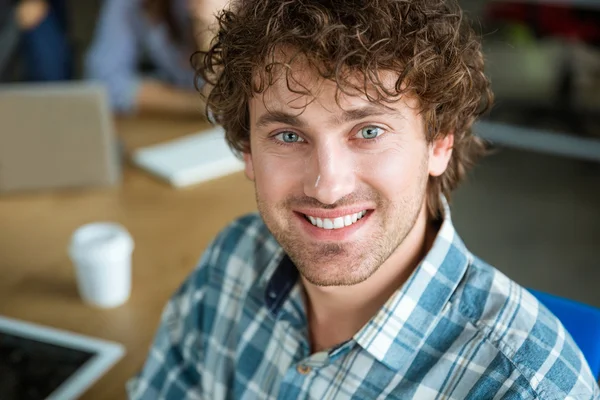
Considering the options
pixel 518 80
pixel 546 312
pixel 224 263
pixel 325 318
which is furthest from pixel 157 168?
pixel 518 80

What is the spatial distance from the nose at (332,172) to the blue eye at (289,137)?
5cm

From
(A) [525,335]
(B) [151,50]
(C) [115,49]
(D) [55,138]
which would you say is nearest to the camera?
(A) [525,335]

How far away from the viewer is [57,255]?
160 cm

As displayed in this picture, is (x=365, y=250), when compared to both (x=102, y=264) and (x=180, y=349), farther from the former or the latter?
(x=102, y=264)

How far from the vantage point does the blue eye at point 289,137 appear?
3.43ft

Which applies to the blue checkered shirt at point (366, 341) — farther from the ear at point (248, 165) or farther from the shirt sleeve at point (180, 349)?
the ear at point (248, 165)

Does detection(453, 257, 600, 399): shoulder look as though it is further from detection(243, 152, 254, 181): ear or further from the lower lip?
detection(243, 152, 254, 181): ear

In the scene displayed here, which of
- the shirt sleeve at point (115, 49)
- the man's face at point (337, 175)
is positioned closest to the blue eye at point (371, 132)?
the man's face at point (337, 175)

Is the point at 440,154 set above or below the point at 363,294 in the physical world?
above

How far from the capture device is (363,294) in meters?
1.10

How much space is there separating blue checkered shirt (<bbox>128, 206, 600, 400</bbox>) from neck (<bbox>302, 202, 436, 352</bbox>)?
36 mm

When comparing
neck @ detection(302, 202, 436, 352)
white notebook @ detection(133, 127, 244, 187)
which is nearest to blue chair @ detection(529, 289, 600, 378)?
neck @ detection(302, 202, 436, 352)

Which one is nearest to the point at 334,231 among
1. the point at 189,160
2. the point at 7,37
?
the point at 189,160

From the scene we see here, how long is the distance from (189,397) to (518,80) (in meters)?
3.12
